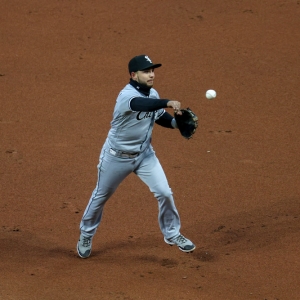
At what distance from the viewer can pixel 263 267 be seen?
709 cm

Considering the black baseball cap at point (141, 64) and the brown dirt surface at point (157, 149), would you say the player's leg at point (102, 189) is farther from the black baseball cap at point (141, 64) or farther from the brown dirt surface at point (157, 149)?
the black baseball cap at point (141, 64)

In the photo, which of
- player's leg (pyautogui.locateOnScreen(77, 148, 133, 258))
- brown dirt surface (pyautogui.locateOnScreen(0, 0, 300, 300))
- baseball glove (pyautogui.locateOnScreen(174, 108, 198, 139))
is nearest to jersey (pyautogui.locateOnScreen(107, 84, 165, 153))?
player's leg (pyautogui.locateOnScreen(77, 148, 133, 258))

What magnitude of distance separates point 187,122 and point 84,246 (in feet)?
5.50

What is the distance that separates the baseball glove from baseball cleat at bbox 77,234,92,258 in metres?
1.50

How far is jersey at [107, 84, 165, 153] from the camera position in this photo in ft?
21.7

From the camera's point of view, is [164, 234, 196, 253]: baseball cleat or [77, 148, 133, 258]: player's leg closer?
[77, 148, 133, 258]: player's leg

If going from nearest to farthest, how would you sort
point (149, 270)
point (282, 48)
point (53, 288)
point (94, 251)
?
point (53, 288)
point (149, 270)
point (94, 251)
point (282, 48)

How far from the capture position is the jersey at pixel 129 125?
6602 mm

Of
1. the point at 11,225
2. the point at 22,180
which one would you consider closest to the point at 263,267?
the point at 11,225

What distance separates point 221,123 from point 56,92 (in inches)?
108

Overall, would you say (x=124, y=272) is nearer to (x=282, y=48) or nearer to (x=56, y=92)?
(x=56, y=92)

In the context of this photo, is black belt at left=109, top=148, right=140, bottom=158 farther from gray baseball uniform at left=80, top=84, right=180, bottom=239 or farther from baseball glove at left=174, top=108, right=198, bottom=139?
baseball glove at left=174, top=108, right=198, bottom=139

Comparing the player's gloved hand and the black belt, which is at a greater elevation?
the player's gloved hand

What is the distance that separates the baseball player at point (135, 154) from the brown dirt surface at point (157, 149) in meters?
0.37
